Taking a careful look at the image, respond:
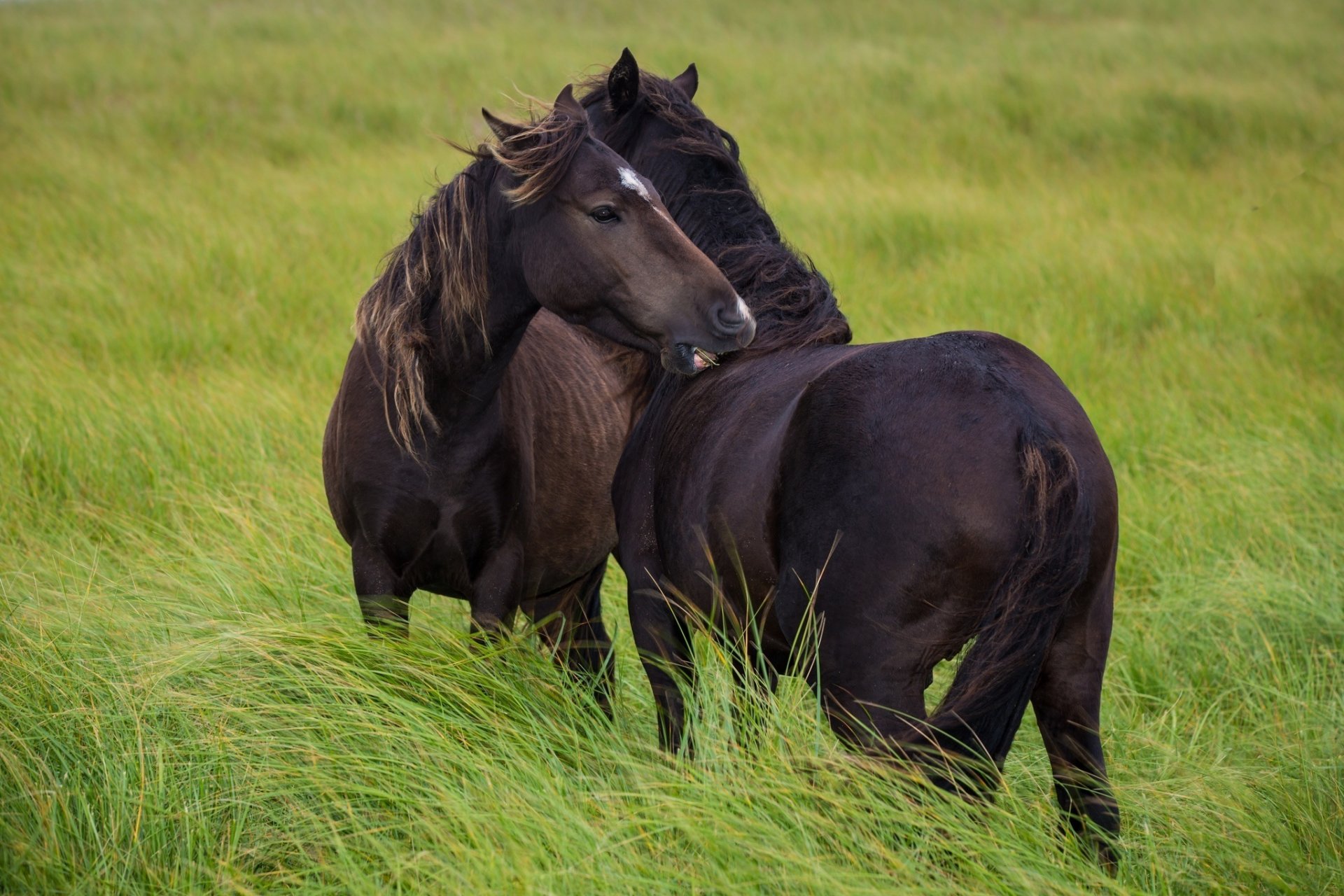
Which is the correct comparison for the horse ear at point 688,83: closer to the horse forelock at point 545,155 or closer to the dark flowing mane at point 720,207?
the dark flowing mane at point 720,207

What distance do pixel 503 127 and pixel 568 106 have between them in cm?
17

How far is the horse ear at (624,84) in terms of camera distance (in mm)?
3088

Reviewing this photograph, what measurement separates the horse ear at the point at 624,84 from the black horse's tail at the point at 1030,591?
1.64 metres

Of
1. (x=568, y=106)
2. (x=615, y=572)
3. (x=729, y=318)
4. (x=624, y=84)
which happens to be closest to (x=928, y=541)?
(x=729, y=318)

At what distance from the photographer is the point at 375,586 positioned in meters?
3.08

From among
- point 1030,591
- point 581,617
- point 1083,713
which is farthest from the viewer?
point 581,617

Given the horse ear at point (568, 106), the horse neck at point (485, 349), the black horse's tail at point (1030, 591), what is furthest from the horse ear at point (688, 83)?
the black horse's tail at point (1030, 591)

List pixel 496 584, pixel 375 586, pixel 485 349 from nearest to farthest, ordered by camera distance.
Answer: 1. pixel 485 349
2. pixel 375 586
3. pixel 496 584

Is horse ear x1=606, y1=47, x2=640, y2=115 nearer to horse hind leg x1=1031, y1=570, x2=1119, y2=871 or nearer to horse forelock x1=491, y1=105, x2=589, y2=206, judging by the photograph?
horse forelock x1=491, y1=105, x2=589, y2=206

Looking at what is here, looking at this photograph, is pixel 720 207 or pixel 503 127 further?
pixel 720 207

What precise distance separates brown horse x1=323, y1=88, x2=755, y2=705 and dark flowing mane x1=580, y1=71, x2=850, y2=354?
0.43 m

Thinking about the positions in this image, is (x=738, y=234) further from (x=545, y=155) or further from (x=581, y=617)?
(x=581, y=617)

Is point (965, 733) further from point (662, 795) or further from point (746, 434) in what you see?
point (746, 434)

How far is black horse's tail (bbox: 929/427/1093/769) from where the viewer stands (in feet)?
6.66
